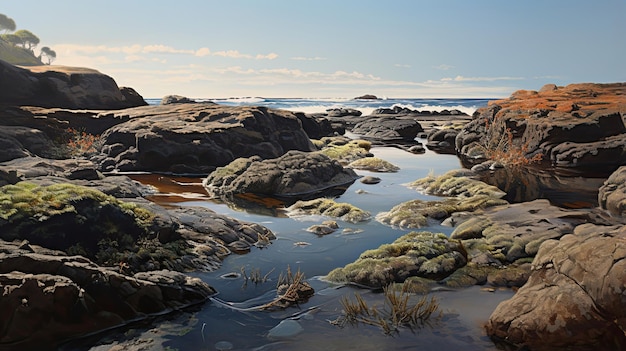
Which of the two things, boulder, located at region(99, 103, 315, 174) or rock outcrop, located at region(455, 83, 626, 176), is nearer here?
boulder, located at region(99, 103, 315, 174)

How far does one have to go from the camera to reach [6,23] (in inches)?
4749

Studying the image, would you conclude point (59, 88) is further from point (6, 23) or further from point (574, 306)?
point (6, 23)

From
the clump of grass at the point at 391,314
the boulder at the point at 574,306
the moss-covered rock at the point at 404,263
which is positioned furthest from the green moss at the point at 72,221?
the boulder at the point at 574,306

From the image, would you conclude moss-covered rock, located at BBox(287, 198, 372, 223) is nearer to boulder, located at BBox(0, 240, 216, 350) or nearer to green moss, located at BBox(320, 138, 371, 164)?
boulder, located at BBox(0, 240, 216, 350)

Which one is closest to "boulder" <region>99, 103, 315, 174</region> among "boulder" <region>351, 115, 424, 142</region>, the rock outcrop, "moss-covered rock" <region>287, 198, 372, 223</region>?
"moss-covered rock" <region>287, 198, 372, 223</region>

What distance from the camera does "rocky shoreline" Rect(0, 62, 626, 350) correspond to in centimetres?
600

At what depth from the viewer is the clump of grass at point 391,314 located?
6.49m

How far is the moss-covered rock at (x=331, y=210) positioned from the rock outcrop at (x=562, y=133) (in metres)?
13.2

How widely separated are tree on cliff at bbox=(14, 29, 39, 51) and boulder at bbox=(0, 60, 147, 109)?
108422 mm

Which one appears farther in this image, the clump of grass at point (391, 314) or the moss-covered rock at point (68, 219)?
the moss-covered rock at point (68, 219)

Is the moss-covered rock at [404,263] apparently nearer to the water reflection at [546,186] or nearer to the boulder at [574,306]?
the boulder at [574,306]

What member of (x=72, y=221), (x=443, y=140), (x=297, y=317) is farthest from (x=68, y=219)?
(x=443, y=140)

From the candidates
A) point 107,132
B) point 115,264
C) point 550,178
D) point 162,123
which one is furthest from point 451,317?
point 107,132

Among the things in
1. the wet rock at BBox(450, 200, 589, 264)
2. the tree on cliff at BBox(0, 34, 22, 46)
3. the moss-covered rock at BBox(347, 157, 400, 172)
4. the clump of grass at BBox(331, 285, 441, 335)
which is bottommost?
the moss-covered rock at BBox(347, 157, 400, 172)
